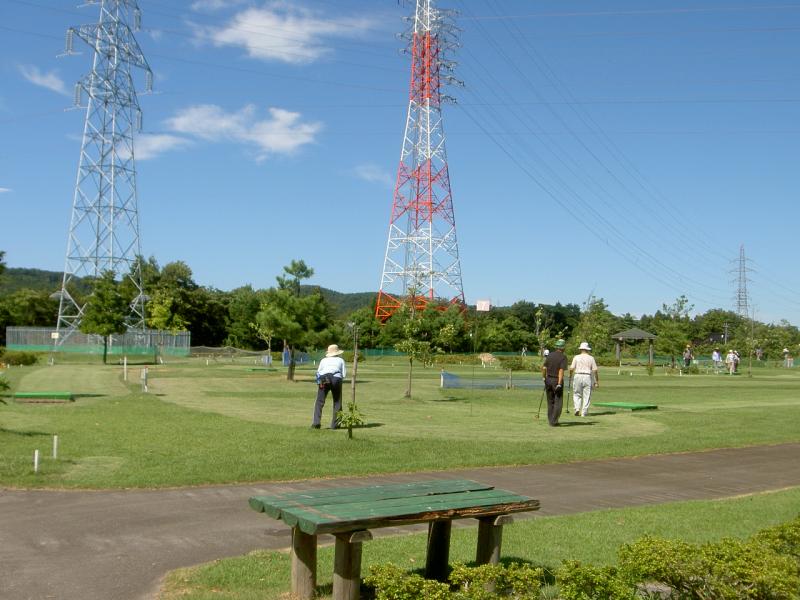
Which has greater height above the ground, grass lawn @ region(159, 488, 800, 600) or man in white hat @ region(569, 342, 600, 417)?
man in white hat @ region(569, 342, 600, 417)

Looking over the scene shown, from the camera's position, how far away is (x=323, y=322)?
37.8m

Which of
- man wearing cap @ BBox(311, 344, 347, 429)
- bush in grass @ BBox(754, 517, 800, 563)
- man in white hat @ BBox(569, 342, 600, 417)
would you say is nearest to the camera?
bush in grass @ BBox(754, 517, 800, 563)

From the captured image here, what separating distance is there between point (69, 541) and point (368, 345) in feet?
249

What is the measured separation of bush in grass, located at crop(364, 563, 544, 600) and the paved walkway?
2.04 m

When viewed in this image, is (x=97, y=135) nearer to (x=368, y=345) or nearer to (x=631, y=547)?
(x=368, y=345)

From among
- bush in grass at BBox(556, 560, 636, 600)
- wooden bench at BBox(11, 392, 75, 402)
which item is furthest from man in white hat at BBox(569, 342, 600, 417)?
bush in grass at BBox(556, 560, 636, 600)

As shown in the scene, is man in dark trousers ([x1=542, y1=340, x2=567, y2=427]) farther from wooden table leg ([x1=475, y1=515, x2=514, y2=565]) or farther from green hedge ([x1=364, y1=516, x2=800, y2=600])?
green hedge ([x1=364, y1=516, x2=800, y2=600])

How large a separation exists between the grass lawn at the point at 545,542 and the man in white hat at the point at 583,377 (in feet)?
31.4

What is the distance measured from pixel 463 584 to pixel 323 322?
32781 mm

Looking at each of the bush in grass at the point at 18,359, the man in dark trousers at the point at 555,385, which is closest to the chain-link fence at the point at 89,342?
the bush in grass at the point at 18,359

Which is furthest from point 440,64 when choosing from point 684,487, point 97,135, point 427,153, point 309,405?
point 684,487

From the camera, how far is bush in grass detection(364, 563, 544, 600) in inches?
192

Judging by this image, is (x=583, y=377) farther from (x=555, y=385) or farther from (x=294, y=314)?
(x=294, y=314)

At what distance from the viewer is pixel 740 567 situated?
487 centimetres
